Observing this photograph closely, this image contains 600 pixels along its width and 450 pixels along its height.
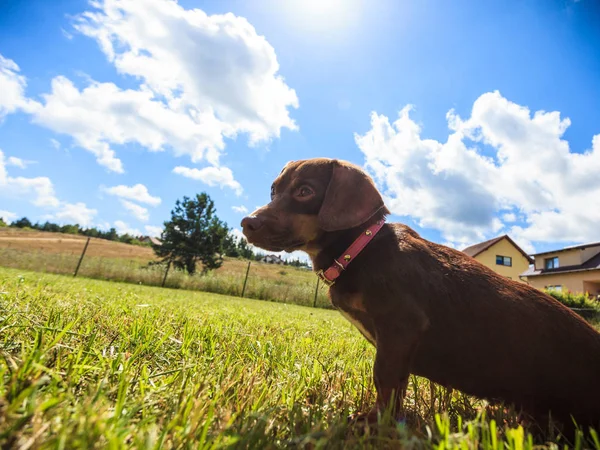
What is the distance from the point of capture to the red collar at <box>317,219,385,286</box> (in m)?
1.98

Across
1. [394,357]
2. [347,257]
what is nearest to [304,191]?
[347,257]

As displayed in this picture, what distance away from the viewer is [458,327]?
1798 millimetres

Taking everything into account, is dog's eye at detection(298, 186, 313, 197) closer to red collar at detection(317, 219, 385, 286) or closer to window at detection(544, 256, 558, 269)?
red collar at detection(317, 219, 385, 286)

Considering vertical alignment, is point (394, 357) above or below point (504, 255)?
below

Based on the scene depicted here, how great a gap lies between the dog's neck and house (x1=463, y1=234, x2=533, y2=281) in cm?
4403

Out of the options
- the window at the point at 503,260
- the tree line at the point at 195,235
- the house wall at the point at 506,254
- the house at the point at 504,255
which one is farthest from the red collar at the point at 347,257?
the window at the point at 503,260

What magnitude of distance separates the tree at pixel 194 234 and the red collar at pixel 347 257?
117 feet

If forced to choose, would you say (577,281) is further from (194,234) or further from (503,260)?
(194,234)

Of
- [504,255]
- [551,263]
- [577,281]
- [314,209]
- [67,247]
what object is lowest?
[314,209]

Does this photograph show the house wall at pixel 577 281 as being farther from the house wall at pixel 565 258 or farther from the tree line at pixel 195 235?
the tree line at pixel 195 235

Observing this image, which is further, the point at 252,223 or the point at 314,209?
the point at 314,209

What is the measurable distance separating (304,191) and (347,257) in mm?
699

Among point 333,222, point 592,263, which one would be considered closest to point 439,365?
point 333,222

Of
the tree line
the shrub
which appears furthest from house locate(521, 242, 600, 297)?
the tree line
